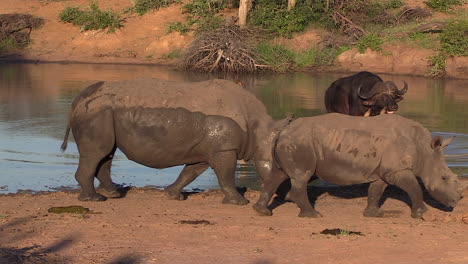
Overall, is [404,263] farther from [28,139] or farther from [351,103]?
[28,139]

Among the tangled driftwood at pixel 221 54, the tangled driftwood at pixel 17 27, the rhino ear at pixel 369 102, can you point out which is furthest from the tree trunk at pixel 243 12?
the rhino ear at pixel 369 102

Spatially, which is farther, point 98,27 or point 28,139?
point 98,27

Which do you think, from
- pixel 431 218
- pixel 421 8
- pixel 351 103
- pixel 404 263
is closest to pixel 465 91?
pixel 421 8

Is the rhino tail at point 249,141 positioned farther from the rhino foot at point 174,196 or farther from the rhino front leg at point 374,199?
the rhino front leg at point 374,199

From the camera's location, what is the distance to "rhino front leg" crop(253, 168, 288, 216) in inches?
395

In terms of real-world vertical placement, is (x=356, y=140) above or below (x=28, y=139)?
above

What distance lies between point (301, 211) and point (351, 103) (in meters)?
6.29

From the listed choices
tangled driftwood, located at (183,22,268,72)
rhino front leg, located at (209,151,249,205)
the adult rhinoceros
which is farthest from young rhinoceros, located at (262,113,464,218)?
tangled driftwood, located at (183,22,268,72)

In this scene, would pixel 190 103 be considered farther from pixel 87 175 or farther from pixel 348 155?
pixel 348 155

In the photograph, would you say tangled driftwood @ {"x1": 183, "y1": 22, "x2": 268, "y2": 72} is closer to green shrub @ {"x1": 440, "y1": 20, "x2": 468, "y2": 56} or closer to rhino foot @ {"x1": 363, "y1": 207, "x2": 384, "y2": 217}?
green shrub @ {"x1": 440, "y1": 20, "x2": 468, "y2": 56}

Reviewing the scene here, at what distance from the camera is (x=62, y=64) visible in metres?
34.7

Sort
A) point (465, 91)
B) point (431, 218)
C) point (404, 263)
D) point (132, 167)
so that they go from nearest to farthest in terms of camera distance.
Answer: point (404, 263) → point (431, 218) → point (132, 167) → point (465, 91)

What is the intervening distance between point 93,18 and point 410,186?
29453 millimetres

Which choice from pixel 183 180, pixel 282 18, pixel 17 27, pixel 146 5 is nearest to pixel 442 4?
pixel 282 18
